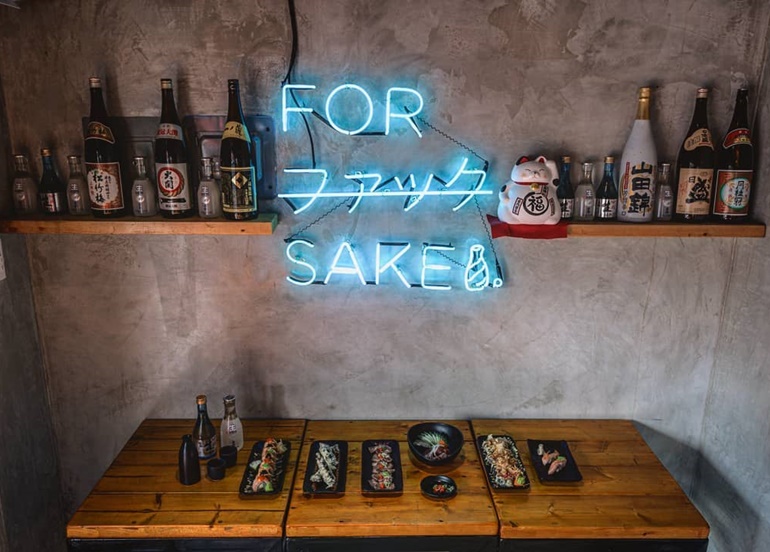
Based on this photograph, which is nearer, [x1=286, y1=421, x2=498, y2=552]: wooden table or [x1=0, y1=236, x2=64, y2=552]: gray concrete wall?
[x1=286, y1=421, x2=498, y2=552]: wooden table

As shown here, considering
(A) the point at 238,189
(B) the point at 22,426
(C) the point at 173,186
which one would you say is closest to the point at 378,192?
(A) the point at 238,189

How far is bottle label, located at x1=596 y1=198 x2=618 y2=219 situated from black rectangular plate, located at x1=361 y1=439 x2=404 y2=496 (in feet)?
3.95

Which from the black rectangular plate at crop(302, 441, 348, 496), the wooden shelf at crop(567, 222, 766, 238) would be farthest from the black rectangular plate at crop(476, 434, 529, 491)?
the wooden shelf at crop(567, 222, 766, 238)

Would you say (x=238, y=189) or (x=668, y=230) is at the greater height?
(x=238, y=189)

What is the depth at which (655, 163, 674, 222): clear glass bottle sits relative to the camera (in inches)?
87.4

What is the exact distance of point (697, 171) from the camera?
2158 millimetres

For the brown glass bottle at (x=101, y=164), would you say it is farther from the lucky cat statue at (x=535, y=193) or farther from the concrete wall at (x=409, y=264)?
the lucky cat statue at (x=535, y=193)

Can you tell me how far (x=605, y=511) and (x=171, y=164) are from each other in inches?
76.5

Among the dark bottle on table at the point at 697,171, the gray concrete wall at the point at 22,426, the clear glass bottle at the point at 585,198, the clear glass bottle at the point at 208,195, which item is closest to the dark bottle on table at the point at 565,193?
the clear glass bottle at the point at 585,198

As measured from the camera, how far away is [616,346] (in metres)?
2.50

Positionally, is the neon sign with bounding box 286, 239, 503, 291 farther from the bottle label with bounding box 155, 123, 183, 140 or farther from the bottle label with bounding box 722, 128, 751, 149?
the bottle label with bounding box 722, 128, 751, 149

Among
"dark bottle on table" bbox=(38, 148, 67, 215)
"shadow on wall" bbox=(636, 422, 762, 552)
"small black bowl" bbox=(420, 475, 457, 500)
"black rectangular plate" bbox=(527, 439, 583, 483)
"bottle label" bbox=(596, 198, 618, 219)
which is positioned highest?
"dark bottle on table" bbox=(38, 148, 67, 215)

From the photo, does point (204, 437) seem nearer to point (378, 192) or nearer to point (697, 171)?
point (378, 192)

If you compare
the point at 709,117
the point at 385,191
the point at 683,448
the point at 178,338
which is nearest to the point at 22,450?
the point at 178,338
